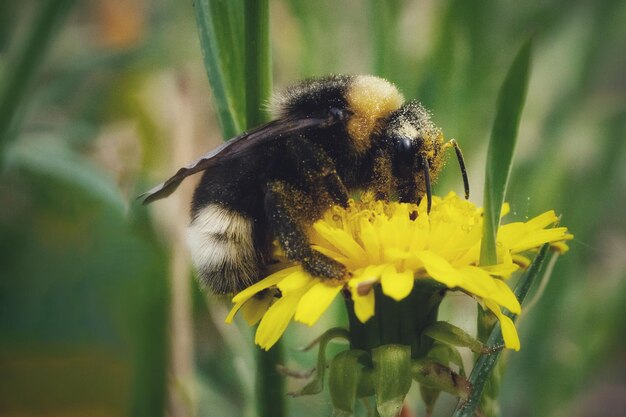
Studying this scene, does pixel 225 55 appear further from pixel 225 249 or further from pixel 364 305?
pixel 364 305

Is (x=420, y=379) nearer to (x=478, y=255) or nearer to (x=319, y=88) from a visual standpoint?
(x=478, y=255)

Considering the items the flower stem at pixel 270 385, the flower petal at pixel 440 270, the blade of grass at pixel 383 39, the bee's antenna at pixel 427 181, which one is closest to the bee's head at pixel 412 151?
the bee's antenna at pixel 427 181

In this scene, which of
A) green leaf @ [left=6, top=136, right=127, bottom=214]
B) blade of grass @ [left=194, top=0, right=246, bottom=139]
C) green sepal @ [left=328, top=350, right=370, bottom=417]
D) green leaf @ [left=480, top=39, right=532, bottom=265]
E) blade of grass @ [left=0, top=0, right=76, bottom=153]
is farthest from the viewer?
green leaf @ [left=6, top=136, right=127, bottom=214]

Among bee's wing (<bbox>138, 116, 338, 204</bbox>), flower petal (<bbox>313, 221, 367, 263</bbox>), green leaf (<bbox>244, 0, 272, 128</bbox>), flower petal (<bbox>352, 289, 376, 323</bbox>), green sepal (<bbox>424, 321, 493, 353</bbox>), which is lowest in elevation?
green sepal (<bbox>424, 321, 493, 353</bbox>)

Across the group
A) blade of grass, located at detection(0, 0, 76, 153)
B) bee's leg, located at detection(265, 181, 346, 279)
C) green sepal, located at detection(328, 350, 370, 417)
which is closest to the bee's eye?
bee's leg, located at detection(265, 181, 346, 279)

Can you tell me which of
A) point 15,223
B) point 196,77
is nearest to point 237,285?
→ point 15,223

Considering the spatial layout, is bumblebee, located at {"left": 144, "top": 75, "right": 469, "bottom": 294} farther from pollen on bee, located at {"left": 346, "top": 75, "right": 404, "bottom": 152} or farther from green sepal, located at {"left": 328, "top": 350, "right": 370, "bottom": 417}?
green sepal, located at {"left": 328, "top": 350, "right": 370, "bottom": 417}

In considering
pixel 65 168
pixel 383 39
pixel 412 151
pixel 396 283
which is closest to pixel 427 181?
pixel 412 151
